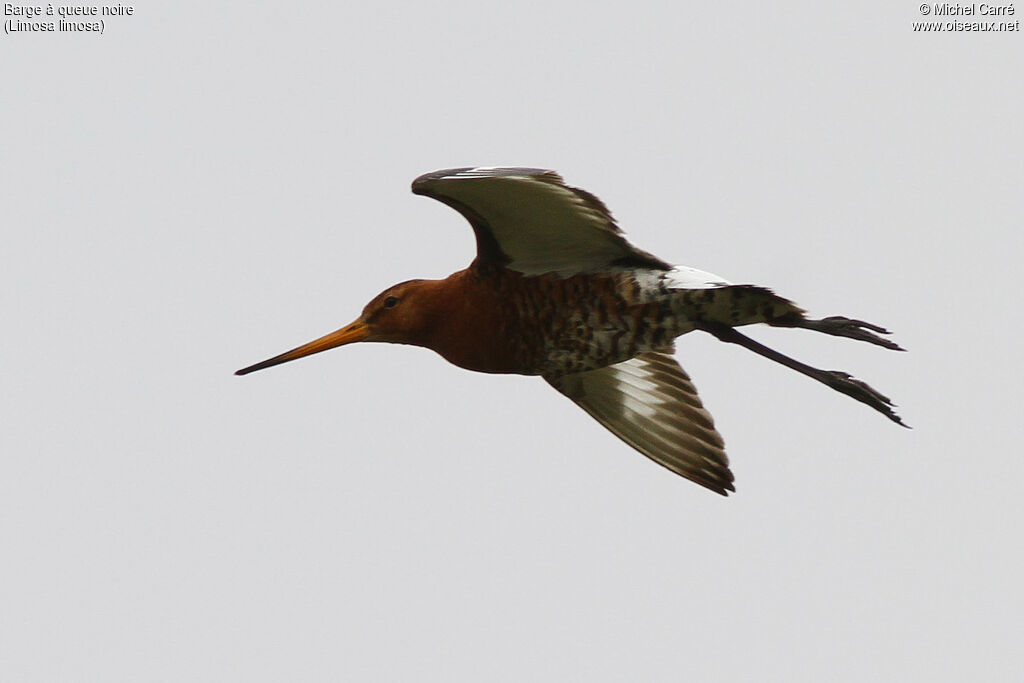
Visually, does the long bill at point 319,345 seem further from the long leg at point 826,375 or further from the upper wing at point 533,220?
the long leg at point 826,375

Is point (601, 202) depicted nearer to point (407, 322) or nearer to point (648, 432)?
point (407, 322)

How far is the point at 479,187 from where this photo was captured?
8.93 meters

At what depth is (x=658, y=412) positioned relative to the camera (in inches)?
439

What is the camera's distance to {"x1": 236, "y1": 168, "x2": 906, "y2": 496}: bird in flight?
9.34 meters

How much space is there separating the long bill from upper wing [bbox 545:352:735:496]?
1412 millimetres

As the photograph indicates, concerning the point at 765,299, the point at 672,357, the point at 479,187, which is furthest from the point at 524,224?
the point at 672,357

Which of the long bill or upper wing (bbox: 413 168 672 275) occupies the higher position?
upper wing (bbox: 413 168 672 275)

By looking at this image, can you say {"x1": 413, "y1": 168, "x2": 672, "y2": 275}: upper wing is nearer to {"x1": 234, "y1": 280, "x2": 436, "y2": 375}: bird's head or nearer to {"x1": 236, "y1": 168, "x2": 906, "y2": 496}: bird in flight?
{"x1": 236, "y1": 168, "x2": 906, "y2": 496}: bird in flight

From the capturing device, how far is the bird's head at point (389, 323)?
9961mm

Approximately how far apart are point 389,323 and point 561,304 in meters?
1.17

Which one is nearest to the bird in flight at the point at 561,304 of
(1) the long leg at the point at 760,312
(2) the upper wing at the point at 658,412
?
(1) the long leg at the point at 760,312

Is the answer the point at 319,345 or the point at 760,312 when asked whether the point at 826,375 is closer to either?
the point at 760,312

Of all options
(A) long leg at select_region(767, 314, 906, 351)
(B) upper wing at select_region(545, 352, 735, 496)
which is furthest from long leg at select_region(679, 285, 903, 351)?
(B) upper wing at select_region(545, 352, 735, 496)

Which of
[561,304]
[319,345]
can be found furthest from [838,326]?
[319,345]
